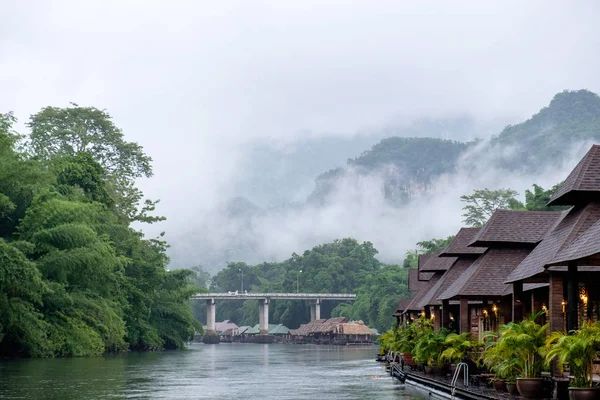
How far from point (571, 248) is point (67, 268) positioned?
37.7m

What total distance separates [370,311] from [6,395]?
112 m

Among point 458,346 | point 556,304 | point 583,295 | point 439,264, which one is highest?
point 439,264

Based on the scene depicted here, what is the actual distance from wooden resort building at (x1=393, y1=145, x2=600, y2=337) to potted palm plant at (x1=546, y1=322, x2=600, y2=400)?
1.50 meters

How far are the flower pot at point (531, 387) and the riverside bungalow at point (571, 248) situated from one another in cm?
120

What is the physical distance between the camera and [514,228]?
1286 inches

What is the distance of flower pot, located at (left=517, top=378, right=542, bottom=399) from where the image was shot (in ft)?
66.9

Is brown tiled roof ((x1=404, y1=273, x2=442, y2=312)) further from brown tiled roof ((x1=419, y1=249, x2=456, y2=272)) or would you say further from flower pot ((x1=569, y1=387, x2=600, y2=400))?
flower pot ((x1=569, y1=387, x2=600, y2=400))

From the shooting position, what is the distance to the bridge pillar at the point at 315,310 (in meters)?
159

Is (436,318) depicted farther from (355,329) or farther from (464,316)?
(355,329)

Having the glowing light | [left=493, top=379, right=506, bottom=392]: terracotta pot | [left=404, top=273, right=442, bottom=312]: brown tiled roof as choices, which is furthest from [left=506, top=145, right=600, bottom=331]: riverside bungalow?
[left=404, top=273, right=442, bottom=312]: brown tiled roof

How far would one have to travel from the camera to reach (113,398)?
2458 centimetres

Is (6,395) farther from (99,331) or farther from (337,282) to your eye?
(337,282)

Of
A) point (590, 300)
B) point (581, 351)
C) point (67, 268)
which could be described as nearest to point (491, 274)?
point (590, 300)

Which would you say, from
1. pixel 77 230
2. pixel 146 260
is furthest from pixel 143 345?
pixel 77 230
